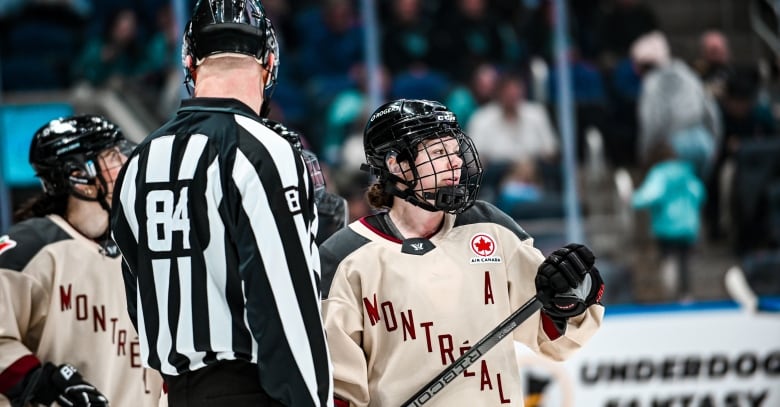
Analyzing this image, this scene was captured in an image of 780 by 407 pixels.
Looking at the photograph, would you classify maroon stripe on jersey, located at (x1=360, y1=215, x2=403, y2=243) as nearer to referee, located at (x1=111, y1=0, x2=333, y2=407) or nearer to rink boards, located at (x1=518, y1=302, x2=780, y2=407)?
referee, located at (x1=111, y1=0, x2=333, y2=407)

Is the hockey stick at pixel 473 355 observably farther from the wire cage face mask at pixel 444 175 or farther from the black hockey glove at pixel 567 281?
the wire cage face mask at pixel 444 175

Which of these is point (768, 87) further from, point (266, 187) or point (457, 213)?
point (266, 187)

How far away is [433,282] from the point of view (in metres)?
2.57

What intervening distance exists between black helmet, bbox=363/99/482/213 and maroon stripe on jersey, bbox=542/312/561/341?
0.34 m

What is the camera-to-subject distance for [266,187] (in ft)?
6.61

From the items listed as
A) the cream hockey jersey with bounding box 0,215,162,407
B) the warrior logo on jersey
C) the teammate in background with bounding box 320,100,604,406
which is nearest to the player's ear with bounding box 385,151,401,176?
the teammate in background with bounding box 320,100,604,406

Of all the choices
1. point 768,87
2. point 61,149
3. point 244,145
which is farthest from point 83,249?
point 768,87

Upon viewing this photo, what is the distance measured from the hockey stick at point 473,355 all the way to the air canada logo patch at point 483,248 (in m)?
0.16

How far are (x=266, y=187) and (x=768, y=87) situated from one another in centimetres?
546

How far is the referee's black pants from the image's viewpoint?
6.69 ft

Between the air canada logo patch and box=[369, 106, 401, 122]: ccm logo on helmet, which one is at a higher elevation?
box=[369, 106, 401, 122]: ccm logo on helmet

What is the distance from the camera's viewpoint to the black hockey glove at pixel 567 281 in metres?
2.43

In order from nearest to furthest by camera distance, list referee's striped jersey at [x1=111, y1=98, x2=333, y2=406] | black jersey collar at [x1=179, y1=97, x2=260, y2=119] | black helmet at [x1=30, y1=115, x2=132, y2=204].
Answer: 1. referee's striped jersey at [x1=111, y1=98, x2=333, y2=406]
2. black jersey collar at [x1=179, y1=97, x2=260, y2=119]
3. black helmet at [x1=30, y1=115, x2=132, y2=204]

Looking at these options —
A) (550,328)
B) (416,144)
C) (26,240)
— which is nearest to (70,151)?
(26,240)
